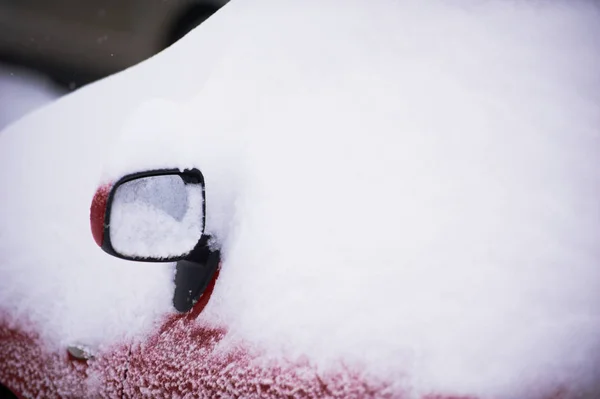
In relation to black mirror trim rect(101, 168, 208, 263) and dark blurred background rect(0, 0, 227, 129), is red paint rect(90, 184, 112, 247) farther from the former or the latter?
dark blurred background rect(0, 0, 227, 129)

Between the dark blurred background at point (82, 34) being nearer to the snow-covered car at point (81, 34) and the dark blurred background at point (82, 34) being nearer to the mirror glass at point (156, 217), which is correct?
the snow-covered car at point (81, 34)

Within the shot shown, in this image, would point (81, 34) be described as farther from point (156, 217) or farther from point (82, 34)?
point (156, 217)

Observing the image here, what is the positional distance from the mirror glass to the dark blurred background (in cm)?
352

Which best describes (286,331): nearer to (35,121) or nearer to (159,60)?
(159,60)

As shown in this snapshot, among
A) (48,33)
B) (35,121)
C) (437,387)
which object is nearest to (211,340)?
(437,387)

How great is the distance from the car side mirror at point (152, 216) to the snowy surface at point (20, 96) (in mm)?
2361

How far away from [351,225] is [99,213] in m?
0.71

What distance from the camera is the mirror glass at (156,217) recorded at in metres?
1.21

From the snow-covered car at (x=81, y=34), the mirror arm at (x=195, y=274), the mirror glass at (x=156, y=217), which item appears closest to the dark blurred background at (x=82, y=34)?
the snow-covered car at (x=81, y=34)

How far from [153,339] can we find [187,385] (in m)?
0.21

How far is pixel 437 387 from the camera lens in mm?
813

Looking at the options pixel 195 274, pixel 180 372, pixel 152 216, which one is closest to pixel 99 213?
pixel 152 216

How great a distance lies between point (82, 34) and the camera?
218 inches

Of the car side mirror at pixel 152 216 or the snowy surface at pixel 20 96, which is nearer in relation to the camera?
the car side mirror at pixel 152 216
